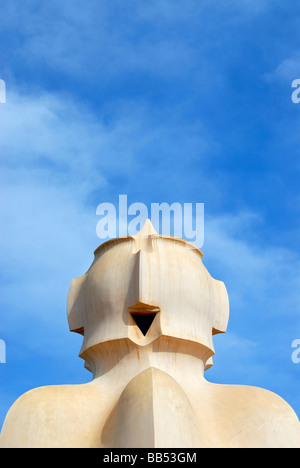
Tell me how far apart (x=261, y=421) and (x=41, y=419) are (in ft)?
13.8

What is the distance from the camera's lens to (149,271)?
14203 mm

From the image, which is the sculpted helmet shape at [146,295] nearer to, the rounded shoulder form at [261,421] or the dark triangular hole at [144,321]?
the dark triangular hole at [144,321]

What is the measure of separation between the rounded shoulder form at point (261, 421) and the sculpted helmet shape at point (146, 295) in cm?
155

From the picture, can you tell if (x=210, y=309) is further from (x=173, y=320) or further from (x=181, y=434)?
(x=181, y=434)

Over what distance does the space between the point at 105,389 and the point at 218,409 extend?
236 cm

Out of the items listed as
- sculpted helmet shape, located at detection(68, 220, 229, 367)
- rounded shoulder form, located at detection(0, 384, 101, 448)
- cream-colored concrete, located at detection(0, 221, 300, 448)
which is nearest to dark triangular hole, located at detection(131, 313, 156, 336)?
sculpted helmet shape, located at detection(68, 220, 229, 367)

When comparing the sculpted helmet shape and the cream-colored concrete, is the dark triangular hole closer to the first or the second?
the sculpted helmet shape

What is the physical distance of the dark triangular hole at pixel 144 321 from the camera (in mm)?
14500

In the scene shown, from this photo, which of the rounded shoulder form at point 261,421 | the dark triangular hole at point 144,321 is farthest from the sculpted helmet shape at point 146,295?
the rounded shoulder form at point 261,421

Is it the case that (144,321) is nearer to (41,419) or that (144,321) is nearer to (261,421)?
(41,419)

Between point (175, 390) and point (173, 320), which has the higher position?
point (173, 320)

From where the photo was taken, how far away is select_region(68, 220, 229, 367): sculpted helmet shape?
1405 centimetres

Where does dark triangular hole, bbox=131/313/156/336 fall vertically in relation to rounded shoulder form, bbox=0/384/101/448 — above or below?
above

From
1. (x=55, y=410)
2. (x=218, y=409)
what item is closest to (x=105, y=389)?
(x=55, y=410)
